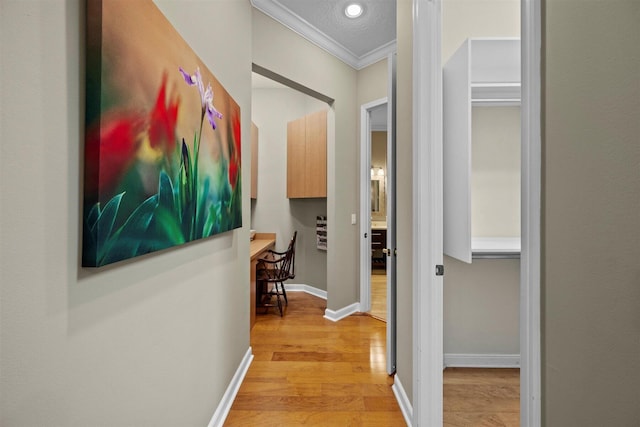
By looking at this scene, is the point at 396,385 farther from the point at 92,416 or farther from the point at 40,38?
the point at 40,38

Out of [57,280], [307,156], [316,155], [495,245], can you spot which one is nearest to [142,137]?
[57,280]

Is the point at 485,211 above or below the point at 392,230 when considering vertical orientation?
above

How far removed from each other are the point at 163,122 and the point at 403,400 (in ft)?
6.39

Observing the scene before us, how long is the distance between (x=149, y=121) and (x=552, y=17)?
3.52 feet

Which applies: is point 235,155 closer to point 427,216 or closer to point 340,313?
point 427,216

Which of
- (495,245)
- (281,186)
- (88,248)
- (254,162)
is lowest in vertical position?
(495,245)

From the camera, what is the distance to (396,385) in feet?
5.98

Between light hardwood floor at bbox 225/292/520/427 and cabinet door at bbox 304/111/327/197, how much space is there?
1.71 meters

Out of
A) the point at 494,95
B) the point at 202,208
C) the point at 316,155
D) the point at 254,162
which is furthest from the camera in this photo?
the point at 254,162

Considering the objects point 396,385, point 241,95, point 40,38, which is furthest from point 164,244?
point 396,385

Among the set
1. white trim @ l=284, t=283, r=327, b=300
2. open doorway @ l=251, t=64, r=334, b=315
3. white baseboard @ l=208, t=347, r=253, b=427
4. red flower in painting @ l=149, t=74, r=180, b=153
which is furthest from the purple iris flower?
white trim @ l=284, t=283, r=327, b=300

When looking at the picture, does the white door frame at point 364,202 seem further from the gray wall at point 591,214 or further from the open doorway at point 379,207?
the gray wall at point 591,214

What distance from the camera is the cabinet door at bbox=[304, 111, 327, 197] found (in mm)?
3371

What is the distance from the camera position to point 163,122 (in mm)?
923
